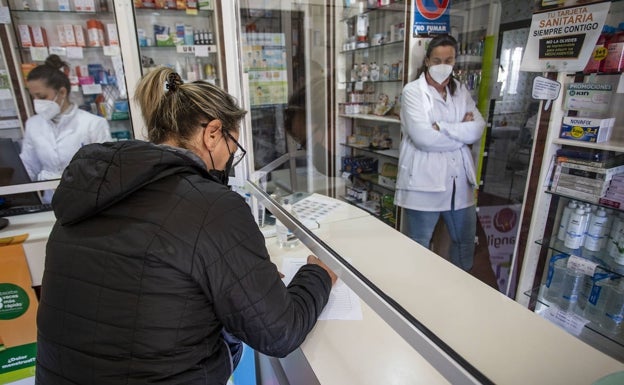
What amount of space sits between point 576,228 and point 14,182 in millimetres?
2638

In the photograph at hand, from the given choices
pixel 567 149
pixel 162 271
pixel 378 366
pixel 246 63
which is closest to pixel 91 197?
pixel 162 271

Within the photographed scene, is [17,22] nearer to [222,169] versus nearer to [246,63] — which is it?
[246,63]

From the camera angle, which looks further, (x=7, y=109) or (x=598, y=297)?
(x=7, y=109)

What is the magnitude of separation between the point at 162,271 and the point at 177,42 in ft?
7.90

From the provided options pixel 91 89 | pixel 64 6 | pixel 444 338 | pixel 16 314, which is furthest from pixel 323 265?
pixel 64 6

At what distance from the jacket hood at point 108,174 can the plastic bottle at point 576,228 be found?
4.90 ft

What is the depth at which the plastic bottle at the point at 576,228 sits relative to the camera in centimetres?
144

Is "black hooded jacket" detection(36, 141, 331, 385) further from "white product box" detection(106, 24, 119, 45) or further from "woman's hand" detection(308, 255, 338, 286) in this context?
"white product box" detection(106, 24, 119, 45)

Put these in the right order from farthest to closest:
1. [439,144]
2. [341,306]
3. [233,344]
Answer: [439,144]
[341,306]
[233,344]

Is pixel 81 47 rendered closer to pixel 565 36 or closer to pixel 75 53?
pixel 75 53

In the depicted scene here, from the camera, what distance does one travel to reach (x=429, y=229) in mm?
2062

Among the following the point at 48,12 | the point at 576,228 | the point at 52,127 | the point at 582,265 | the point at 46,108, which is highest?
the point at 48,12

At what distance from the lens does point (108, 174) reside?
2.40ft

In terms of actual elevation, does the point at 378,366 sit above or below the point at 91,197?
below
